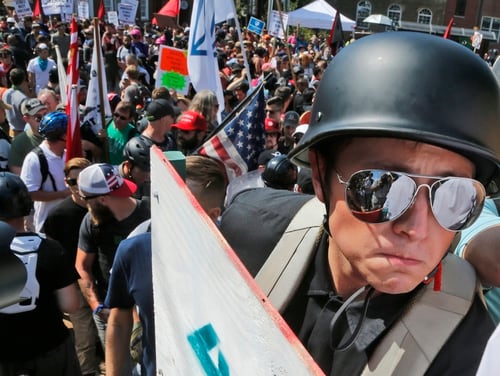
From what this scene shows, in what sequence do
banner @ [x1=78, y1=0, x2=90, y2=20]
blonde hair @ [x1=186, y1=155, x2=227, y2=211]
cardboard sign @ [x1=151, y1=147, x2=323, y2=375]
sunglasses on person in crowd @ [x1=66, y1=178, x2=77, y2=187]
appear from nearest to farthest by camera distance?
cardboard sign @ [x1=151, y1=147, x2=323, y2=375], blonde hair @ [x1=186, y1=155, x2=227, y2=211], sunglasses on person in crowd @ [x1=66, y1=178, x2=77, y2=187], banner @ [x1=78, y1=0, x2=90, y2=20]

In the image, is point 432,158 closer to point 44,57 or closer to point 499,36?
point 44,57

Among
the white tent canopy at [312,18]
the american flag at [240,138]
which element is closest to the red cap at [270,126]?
the american flag at [240,138]

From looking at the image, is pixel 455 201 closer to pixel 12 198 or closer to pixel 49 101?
pixel 12 198

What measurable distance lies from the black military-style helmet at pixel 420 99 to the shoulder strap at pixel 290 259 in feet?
0.95

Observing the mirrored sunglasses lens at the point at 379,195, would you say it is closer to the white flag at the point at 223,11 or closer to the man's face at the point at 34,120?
the man's face at the point at 34,120

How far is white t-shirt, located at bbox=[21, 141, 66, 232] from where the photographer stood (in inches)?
160

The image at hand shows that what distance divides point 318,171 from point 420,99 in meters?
0.35

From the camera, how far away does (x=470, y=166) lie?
1.21m

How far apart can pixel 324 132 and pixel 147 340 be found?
4.95 feet

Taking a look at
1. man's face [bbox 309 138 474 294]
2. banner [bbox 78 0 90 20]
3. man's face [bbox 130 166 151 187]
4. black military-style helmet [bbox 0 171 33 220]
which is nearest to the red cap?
man's face [bbox 130 166 151 187]

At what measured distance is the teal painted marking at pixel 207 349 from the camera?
2.77 ft

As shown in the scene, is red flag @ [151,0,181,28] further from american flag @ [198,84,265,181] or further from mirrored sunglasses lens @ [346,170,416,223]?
mirrored sunglasses lens @ [346,170,416,223]

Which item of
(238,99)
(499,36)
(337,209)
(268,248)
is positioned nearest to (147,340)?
(268,248)

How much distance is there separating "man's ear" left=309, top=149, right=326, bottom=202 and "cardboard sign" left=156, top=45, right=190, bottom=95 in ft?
18.2
